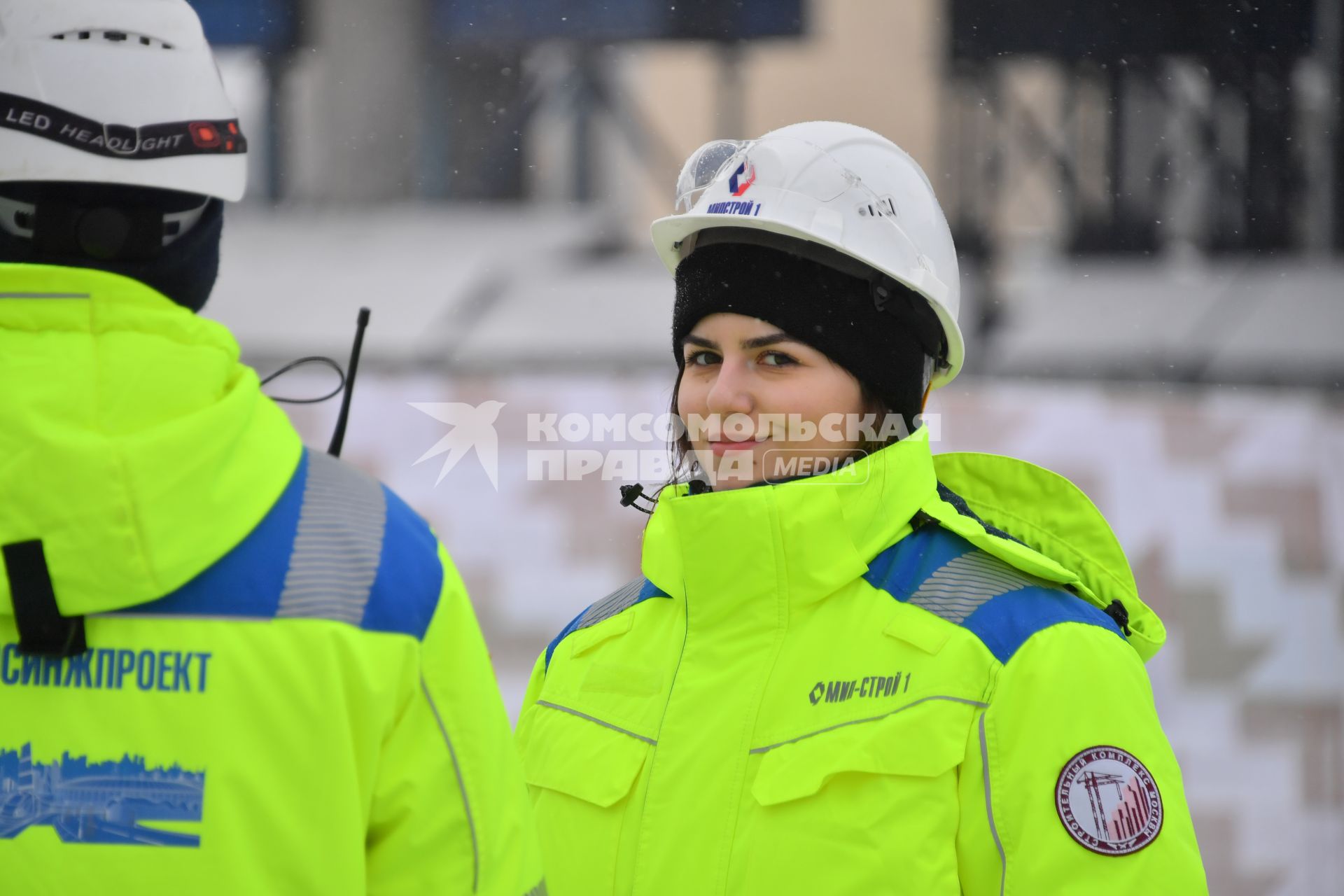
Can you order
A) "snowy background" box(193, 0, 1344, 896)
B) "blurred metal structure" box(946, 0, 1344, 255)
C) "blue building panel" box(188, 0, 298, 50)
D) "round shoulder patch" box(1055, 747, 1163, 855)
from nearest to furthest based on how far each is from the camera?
"round shoulder patch" box(1055, 747, 1163, 855) → "snowy background" box(193, 0, 1344, 896) → "blurred metal structure" box(946, 0, 1344, 255) → "blue building panel" box(188, 0, 298, 50)

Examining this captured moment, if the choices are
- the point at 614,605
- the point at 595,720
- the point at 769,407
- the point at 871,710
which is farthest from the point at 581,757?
the point at 769,407

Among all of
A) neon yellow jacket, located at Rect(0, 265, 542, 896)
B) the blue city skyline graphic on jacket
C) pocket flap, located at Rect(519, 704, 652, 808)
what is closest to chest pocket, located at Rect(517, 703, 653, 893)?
pocket flap, located at Rect(519, 704, 652, 808)

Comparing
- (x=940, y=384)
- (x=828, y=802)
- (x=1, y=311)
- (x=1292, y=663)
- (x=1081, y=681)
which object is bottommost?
(x=1292, y=663)

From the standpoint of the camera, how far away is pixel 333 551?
3.22ft

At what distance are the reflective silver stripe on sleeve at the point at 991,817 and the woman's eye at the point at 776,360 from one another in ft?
1.54

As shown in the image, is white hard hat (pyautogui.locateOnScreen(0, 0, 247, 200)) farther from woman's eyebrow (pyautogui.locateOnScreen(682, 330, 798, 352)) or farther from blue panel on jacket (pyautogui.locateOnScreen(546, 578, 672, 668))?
blue panel on jacket (pyautogui.locateOnScreen(546, 578, 672, 668))

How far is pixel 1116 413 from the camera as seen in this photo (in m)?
3.34

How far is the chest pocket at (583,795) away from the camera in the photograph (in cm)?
→ 140

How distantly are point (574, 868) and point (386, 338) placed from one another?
264 cm

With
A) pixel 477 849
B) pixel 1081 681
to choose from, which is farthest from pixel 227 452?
pixel 1081 681

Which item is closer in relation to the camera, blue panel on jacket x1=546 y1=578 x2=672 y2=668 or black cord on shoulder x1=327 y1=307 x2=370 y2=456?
black cord on shoulder x1=327 y1=307 x2=370 y2=456

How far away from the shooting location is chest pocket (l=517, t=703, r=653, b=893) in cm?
140

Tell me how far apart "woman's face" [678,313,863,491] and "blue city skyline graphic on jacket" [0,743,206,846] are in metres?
0.72

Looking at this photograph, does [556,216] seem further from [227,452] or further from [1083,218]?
[227,452]
